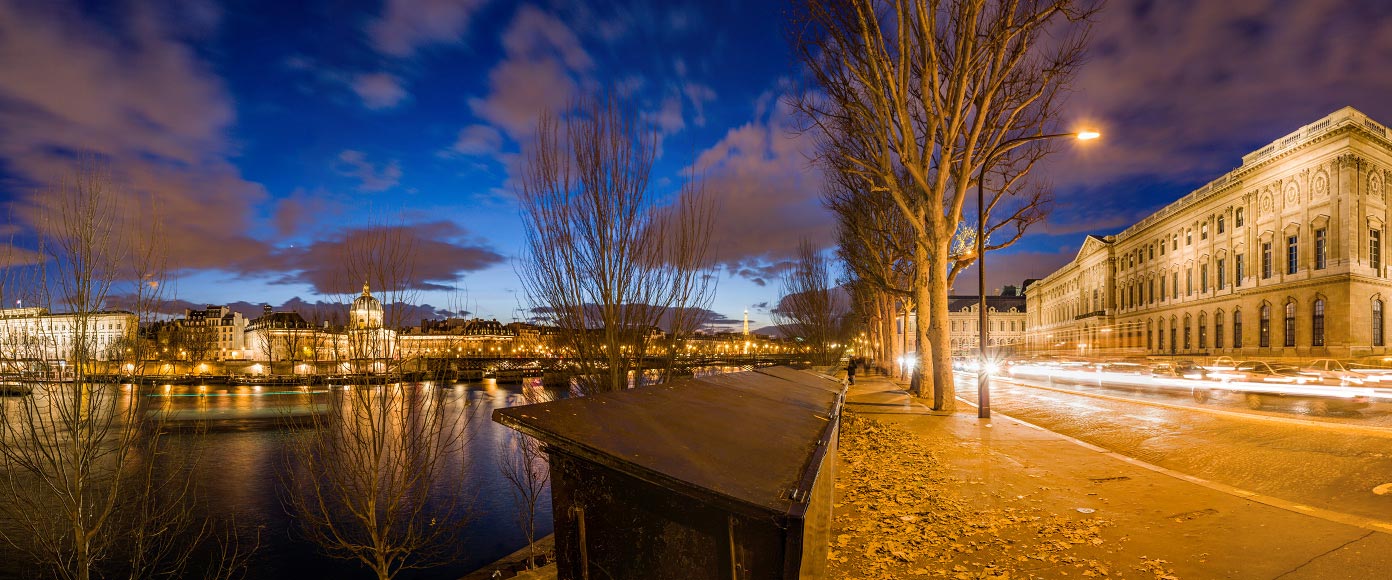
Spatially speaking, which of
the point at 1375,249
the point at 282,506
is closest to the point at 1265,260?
the point at 1375,249

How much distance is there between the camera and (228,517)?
54.1 ft

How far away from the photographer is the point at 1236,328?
190 feet

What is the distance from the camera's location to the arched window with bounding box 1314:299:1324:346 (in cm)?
4691

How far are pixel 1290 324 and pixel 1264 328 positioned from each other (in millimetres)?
3285

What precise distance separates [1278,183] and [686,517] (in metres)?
67.7

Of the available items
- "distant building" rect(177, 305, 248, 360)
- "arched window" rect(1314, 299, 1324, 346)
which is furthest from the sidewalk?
"distant building" rect(177, 305, 248, 360)

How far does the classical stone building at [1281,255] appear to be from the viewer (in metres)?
44.8

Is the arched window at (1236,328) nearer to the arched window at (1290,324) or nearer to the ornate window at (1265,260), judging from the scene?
the ornate window at (1265,260)

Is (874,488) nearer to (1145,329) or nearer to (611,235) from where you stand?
(611,235)

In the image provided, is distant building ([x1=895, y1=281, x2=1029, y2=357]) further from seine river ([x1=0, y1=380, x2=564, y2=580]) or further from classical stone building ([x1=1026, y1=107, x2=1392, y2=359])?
seine river ([x1=0, y1=380, x2=564, y2=580])

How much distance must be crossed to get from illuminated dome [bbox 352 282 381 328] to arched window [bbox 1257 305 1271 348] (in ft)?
220

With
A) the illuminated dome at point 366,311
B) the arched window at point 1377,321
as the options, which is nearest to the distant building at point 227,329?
the illuminated dome at point 366,311

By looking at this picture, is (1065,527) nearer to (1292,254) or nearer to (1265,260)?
(1292,254)

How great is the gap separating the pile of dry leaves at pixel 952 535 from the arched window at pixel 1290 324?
5967 centimetres
